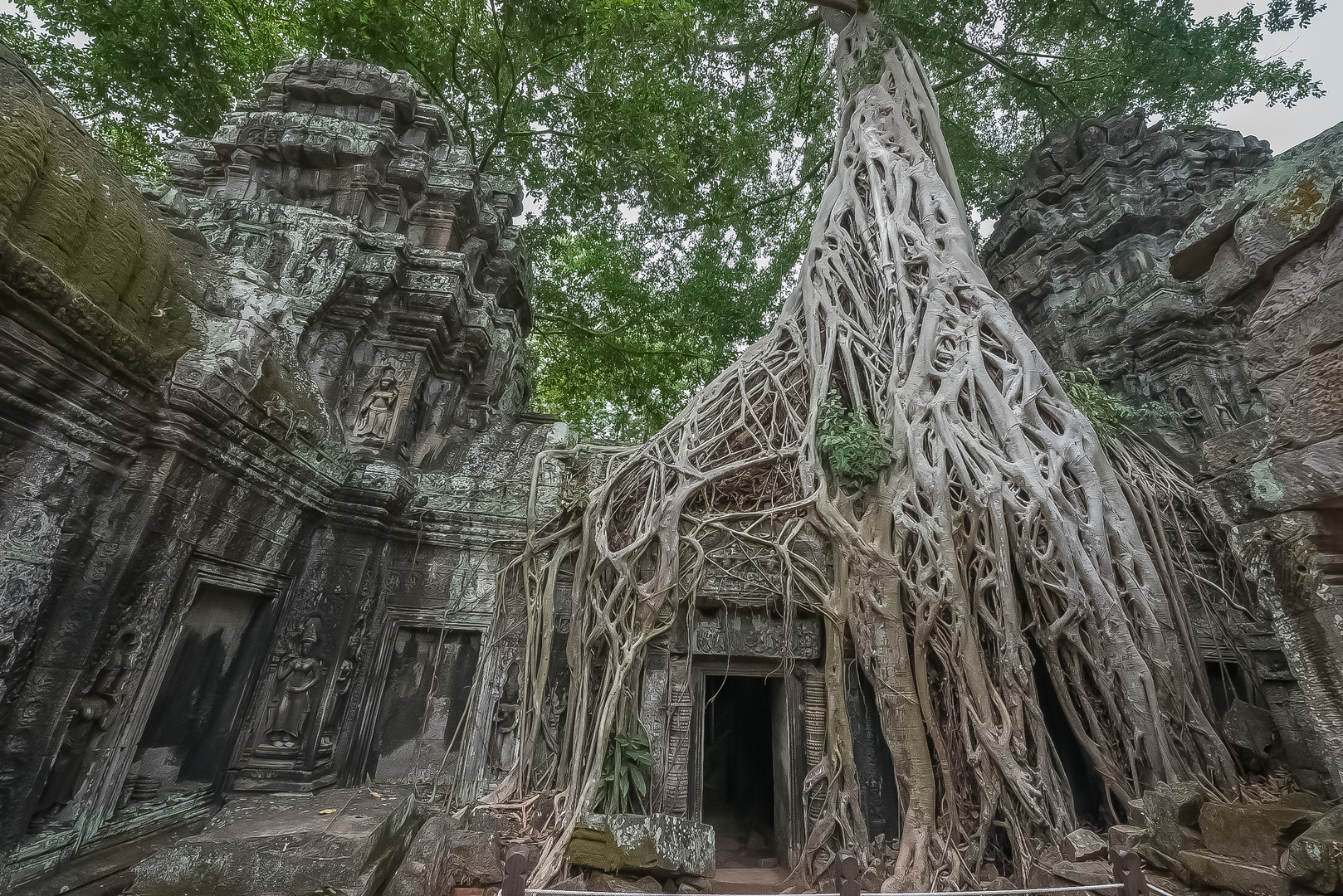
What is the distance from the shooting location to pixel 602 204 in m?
7.80

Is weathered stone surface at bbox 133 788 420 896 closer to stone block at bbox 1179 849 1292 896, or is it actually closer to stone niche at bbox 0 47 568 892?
stone niche at bbox 0 47 568 892

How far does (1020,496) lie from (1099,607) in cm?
71

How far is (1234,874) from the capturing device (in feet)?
6.87

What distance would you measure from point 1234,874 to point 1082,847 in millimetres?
712

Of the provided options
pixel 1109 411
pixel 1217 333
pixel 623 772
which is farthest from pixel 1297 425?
pixel 1217 333

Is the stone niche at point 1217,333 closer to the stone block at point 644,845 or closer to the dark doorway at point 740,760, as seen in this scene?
the stone block at point 644,845

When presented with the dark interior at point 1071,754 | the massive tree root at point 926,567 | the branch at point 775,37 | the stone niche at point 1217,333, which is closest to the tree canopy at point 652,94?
the branch at point 775,37

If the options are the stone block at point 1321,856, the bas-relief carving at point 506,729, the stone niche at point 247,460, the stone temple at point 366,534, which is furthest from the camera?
the bas-relief carving at point 506,729

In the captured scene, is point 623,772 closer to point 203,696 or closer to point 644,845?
point 644,845

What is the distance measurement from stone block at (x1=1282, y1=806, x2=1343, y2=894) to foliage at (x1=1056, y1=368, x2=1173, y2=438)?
2.88 m

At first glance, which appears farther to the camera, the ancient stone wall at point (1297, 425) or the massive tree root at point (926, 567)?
the massive tree root at point (926, 567)

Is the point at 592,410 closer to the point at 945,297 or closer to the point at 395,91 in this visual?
the point at 395,91

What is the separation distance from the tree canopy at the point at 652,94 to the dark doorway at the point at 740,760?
15.0 ft

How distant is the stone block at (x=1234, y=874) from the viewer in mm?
1926
